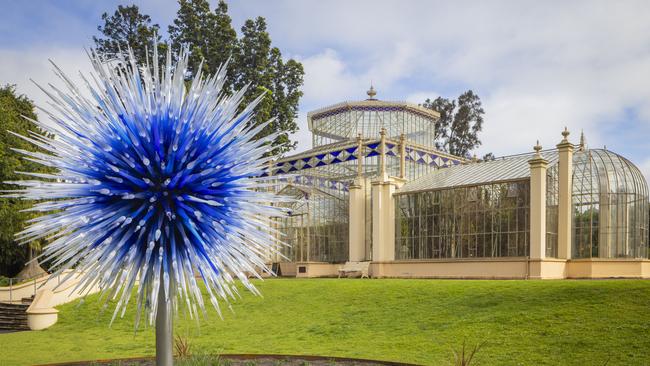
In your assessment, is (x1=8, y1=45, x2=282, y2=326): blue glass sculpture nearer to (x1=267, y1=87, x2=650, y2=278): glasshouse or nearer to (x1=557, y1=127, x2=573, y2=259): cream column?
(x1=267, y1=87, x2=650, y2=278): glasshouse

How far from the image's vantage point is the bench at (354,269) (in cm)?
2459

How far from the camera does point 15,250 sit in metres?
28.5

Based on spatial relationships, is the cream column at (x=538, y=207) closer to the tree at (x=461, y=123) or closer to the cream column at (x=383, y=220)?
the cream column at (x=383, y=220)

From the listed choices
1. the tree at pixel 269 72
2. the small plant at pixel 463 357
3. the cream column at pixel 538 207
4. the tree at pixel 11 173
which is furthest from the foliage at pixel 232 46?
the small plant at pixel 463 357

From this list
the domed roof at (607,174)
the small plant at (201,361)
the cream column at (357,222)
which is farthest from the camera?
the cream column at (357,222)

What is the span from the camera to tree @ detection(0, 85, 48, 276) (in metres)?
21.9

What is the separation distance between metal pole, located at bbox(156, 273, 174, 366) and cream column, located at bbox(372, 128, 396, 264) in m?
21.1

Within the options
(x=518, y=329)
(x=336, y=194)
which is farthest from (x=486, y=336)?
(x=336, y=194)

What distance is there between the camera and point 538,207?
1970cm

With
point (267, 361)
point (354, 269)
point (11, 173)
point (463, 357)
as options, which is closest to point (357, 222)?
point (354, 269)

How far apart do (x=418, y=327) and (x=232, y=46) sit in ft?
80.9

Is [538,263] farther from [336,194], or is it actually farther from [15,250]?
[15,250]

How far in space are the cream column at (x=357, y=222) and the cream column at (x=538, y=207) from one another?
878 centimetres

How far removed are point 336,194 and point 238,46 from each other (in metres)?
11.8
